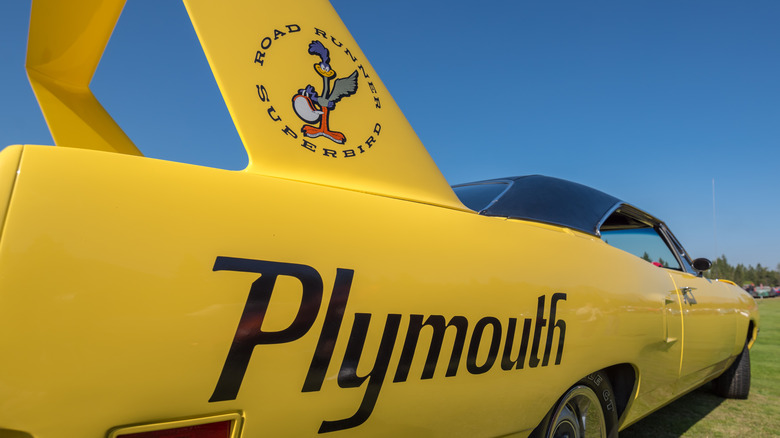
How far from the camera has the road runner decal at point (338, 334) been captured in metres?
0.95

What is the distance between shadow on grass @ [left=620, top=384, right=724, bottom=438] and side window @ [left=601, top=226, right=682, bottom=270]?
3.68 ft

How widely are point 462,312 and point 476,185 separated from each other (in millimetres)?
1477

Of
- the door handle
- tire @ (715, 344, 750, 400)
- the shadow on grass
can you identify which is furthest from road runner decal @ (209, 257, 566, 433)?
tire @ (715, 344, 750, 400)

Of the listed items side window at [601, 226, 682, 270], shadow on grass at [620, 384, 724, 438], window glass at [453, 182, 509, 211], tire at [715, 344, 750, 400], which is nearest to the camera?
A: window glass at [453, 182, 509, 211]

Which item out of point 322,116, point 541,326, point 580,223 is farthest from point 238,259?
point 580,223

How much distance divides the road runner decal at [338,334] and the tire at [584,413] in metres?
0.45

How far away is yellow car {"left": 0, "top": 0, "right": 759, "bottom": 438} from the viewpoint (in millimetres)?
808

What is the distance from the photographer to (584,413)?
6.52 ft

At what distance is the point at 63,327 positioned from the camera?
31.0 inches

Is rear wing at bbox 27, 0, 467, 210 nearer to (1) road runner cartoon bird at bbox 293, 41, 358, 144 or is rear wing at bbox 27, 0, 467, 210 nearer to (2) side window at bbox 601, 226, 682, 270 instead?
(1) road runner cartoon bird at bbox 293, 41, 358, 144

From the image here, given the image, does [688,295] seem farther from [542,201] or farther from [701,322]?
[542,201]

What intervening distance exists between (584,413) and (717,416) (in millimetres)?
2476

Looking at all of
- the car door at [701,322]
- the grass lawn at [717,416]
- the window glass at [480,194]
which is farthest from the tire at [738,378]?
the window glass at [480,194]

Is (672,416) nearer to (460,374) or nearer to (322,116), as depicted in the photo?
(460,374)
